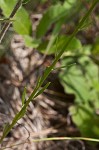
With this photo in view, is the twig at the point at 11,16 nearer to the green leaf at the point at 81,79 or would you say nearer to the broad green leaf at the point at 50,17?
the broad green leaf at the point at 50,17

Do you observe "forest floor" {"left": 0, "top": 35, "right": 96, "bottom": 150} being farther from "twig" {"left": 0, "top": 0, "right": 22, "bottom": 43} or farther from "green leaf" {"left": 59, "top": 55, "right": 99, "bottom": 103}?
"twig" {"left": 0, "top": 0, "right": 22, "bottom": 43}

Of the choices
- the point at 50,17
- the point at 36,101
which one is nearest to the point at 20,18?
the point at 50,17

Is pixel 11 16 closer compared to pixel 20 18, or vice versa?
pixel 11 16

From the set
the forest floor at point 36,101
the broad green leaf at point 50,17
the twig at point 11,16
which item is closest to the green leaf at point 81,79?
the forest floor at point 36,101

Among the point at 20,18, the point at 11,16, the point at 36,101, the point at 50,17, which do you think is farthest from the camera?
the point at 36,101

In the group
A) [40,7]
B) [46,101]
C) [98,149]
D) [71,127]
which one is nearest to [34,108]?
[46,101]

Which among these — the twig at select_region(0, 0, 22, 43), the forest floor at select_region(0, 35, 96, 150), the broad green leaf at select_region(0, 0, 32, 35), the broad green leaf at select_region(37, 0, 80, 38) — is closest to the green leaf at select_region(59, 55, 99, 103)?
the forest floor at select_region(0, 35, 96, 150)

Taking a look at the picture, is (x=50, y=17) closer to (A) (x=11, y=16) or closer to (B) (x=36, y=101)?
(B) (x=36, y=101)

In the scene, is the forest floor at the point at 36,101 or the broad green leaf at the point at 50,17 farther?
the forest floor at the point at 36,101
